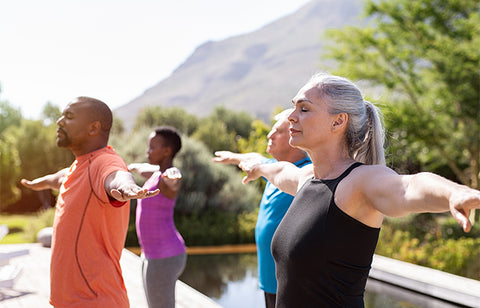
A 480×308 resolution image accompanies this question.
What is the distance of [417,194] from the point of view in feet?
4.40

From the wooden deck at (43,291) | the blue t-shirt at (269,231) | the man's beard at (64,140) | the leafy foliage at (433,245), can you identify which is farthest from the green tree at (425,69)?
the man's beard at (64,140)

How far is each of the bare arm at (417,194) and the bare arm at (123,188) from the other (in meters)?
0.80

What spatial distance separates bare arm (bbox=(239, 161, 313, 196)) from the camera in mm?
2199

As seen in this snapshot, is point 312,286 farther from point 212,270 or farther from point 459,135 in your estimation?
point 459,135

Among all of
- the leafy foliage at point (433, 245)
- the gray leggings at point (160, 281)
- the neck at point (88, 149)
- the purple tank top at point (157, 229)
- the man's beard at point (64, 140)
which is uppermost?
the man's beard at point (64, 140)

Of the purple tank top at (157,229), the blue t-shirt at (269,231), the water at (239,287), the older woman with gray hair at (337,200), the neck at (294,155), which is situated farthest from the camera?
the water at (239,287)

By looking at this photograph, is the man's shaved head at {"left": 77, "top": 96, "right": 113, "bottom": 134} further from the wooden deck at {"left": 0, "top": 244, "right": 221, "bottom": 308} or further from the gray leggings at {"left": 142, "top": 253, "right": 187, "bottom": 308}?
the wooden deck at {"left": 0, "top": 244, "right": 221, "bottom": 308}

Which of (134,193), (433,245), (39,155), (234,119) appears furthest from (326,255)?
(234,119)

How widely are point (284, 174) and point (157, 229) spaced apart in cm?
194

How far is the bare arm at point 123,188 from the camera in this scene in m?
1.87

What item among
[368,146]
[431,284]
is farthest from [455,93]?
[368,146]

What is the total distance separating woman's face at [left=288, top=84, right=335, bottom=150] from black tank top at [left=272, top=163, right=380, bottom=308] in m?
0.16

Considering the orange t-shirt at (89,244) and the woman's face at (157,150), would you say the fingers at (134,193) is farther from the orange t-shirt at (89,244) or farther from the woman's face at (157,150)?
the woman's face at (157,150)

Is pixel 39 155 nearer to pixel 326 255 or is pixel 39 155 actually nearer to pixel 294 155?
pixel 294 155
